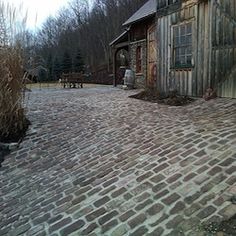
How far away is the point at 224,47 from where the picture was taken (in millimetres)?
8219

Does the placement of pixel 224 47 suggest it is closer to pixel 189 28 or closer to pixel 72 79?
pixel 189 28

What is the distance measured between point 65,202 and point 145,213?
123 centimetres

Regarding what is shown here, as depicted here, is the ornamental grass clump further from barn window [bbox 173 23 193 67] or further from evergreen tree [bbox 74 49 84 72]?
evergreen tree [bbox 74 49 84 72]

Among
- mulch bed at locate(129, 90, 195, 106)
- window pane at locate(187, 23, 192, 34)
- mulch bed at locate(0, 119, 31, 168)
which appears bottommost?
mulch bed at locate(0, 119, 31, 168)

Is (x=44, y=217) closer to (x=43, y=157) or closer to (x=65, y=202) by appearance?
(x=65, y=202)

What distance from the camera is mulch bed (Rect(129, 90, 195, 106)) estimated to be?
9.01 meters

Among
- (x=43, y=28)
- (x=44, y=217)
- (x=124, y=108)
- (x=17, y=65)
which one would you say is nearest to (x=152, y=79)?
(x=124, y=108)

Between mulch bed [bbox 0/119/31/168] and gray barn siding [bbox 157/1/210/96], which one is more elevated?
gray barn siding [bbox 157/1/210/96]

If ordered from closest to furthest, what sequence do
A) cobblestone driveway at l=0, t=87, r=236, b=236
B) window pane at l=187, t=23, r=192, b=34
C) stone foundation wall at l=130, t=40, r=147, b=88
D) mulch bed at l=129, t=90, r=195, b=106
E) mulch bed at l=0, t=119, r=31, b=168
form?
cobblestone driveway at l=0, t=87, r=236, b=236 → mulch bed at l=0, t=119, r=31, b=168 → mulch bed at l=129, t=90, r=195, b=106 → window pane at l=187, t=23, r=192, b=34 → stone foundation wall at l=130, t=40, r=147, b=88

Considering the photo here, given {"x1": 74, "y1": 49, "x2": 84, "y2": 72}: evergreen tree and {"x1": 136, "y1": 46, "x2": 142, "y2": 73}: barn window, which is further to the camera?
{"x1": 74, "y1": 49, "x2": 84, "y2": 72}: evergreen tree

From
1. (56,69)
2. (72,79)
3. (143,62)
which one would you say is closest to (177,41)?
(143,62)

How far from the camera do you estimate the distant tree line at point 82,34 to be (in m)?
32.6

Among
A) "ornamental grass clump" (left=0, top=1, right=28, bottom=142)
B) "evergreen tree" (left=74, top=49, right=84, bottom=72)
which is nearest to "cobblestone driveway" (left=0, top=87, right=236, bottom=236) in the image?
"ornamental grass clump" (left=0, top=1, right=28, bottom=142)

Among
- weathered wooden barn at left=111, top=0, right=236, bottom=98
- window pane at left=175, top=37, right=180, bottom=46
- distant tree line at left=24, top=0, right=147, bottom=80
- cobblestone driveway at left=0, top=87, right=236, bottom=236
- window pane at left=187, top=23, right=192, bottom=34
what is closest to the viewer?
cobblestone driveway at left=0, top=87, right=236, bottom=236
